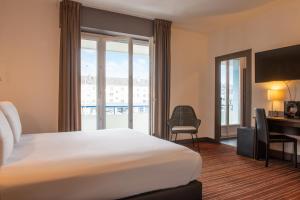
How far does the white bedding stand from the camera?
1528mm

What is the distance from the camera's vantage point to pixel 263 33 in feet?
A: 14.2

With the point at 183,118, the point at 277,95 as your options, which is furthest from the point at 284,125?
the point at 183,118

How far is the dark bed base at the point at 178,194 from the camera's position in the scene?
182cm

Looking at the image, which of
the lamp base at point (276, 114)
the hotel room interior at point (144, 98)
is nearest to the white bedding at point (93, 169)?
the hotel room interior at point (144, 98)

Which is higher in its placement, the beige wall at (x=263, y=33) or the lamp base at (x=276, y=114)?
the beige wall at (x=263, y=33)

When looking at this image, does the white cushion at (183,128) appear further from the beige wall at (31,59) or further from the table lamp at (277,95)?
the beige wall at (31,59)

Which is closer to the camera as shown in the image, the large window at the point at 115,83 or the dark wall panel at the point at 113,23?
the dark wall panel at the point at 113,23

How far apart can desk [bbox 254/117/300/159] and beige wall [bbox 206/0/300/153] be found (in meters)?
0.51

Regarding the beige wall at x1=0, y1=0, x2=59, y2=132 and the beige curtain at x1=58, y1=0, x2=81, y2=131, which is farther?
the beige curtain at x1=58, y1=0, x2=81, y2=131

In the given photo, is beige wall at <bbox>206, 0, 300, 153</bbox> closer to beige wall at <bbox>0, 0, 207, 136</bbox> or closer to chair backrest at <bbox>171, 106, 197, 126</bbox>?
chair backrest at <bbox>171, 106, 197, 126</bbox>

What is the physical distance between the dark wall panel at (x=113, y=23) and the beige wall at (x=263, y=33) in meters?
1.81

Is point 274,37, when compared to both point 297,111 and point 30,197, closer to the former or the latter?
point 297,111

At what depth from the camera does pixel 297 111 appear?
363cm

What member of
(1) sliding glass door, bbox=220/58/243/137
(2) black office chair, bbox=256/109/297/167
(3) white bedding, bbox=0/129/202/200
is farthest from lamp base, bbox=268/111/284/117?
(3) white bedding, bbox=0/129/202/200
